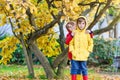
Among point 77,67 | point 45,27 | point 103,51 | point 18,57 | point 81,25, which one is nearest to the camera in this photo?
point 81,25

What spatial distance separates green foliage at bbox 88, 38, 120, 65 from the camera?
62.0 feet

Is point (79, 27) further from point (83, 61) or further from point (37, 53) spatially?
point (37, 53)

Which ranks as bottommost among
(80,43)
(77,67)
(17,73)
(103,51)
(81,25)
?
(17,73)

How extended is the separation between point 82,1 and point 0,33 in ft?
38.5

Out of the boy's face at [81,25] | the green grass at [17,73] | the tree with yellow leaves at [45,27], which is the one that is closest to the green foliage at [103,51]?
the green grass at [17,73]

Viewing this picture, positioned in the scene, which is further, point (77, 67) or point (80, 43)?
point (77, 67)

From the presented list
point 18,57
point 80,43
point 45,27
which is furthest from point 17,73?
point 80,43

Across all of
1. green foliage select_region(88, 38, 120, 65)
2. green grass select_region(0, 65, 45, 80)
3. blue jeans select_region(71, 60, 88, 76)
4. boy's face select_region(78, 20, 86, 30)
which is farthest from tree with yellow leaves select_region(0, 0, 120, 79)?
green foliage select_region(88, 38, 120, 65)

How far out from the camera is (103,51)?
19.0 m

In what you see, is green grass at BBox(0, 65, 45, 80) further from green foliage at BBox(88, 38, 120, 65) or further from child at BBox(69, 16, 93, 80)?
child at BBox(69, 16, 93, 80)

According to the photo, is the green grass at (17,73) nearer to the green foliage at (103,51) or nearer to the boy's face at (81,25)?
the green foliage at (103,51)

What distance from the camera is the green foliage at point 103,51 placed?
18.9 metres

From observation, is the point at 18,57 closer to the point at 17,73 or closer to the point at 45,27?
the point at 17,73

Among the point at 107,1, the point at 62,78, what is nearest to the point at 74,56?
the point at 107,1
